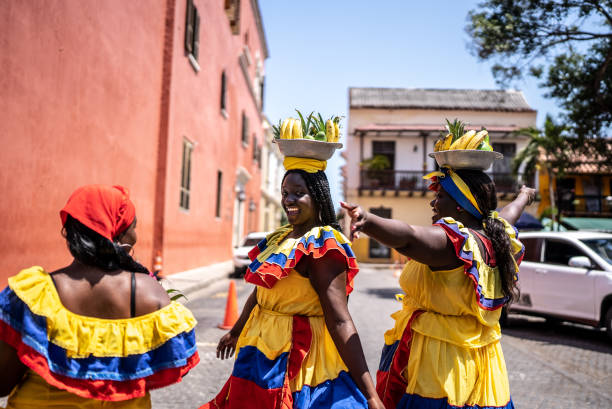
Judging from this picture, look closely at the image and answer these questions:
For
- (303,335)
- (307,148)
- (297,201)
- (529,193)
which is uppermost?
(307,148)

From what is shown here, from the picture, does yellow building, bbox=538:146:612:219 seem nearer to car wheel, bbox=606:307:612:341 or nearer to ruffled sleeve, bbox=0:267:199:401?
car wheel, bbox=606:307:612:341

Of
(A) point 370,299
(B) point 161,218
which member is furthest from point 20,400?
(B) point 161,218

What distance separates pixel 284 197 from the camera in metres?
2.29

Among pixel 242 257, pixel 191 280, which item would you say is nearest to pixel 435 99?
pixel 242 257

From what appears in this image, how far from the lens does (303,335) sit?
6.85 feet

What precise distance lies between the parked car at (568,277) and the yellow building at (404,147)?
18748 mm

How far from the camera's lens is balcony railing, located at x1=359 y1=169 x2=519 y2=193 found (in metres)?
28.1

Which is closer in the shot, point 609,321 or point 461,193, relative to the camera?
point 461,193

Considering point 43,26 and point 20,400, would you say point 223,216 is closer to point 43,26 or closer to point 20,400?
point 43,26

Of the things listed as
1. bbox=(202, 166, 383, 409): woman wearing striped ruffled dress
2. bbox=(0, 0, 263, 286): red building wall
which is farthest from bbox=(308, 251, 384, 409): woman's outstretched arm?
bbox=(0, 0, 263, 286): red building wall

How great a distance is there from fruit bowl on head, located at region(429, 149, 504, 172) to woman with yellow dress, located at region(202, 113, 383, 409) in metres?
0.76

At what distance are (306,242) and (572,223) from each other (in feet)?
72.3

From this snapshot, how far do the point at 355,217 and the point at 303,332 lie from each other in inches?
26.8

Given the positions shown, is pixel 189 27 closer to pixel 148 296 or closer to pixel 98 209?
pixel 98 209
